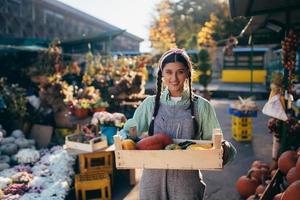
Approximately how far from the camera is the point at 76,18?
18.8 metres

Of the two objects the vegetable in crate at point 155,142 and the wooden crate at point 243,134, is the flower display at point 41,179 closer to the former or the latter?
the vegetable in crate at point 155,142

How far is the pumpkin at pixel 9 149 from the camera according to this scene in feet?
21.3

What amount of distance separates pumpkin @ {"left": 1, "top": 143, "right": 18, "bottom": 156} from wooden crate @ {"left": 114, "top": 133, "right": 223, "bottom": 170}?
5145 millimetres

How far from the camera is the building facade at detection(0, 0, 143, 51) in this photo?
13.0m

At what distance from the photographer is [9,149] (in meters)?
6.52

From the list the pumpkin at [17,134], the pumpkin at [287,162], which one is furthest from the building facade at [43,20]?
the pumpkin at [287,162]

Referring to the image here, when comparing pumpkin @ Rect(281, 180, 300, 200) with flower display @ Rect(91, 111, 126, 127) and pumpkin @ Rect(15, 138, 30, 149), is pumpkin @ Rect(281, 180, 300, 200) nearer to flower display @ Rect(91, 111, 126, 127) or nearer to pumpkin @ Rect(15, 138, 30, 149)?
flower display @ Rect(91, 111, 126, 127)

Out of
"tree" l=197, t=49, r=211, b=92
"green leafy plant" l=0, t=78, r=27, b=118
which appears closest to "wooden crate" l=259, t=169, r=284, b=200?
"green leafy plant" l=0, t=78, r=27, b=118

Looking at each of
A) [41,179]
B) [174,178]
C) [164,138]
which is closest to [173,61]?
[164,138]

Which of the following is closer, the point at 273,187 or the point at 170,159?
the point at 170,159

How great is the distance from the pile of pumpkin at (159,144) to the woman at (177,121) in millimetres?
134

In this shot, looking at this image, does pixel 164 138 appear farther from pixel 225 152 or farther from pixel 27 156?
→ pixel 27 156

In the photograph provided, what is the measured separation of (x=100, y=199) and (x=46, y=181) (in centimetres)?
89

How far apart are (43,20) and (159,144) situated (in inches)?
585
